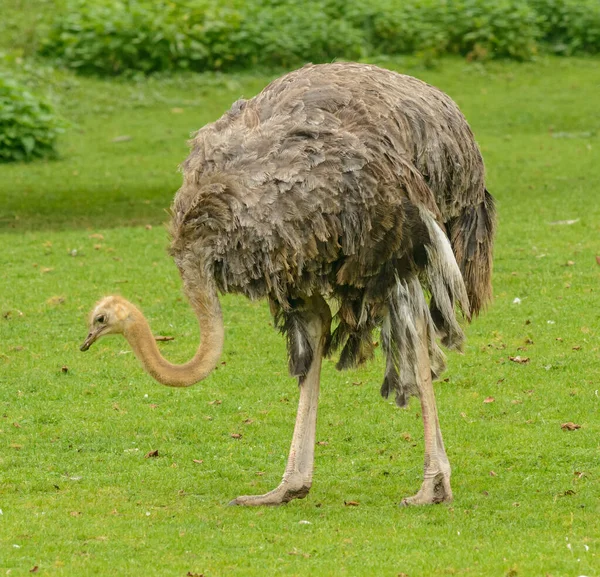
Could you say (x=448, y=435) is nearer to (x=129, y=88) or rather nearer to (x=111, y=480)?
(x=111, y=480)

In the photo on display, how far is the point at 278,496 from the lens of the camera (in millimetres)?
7621

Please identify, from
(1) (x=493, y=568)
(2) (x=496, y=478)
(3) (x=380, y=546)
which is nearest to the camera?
(1) (x=493, y=568)

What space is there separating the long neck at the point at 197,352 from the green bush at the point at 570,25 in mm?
20287

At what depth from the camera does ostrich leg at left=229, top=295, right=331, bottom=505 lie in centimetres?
763

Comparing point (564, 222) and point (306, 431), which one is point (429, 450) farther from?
point (564, 222)

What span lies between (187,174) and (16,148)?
1212 centimetres

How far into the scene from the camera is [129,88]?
2331 cm

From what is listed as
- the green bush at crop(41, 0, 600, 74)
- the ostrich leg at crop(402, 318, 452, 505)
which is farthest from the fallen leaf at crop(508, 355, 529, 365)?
the green bush at crop(41, 0, 600, 74)

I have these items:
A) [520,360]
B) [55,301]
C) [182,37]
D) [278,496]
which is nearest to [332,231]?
[278,496]

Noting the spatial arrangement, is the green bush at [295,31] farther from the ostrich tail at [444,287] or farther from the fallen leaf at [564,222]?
the ostrich tail at [444,287]

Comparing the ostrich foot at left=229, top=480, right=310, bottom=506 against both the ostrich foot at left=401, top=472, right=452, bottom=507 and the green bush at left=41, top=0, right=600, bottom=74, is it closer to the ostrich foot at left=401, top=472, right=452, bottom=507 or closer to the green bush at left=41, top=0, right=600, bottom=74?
the ostrich foot at left=401, top=472, right=452, bottom=507

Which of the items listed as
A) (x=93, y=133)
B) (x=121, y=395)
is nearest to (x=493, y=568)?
(x=121, y=395)

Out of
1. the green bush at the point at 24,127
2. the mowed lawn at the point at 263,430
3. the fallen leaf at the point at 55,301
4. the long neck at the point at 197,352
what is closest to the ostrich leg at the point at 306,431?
the mowed lawn at the point at 263,430

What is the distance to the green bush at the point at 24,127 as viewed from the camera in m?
18.8
